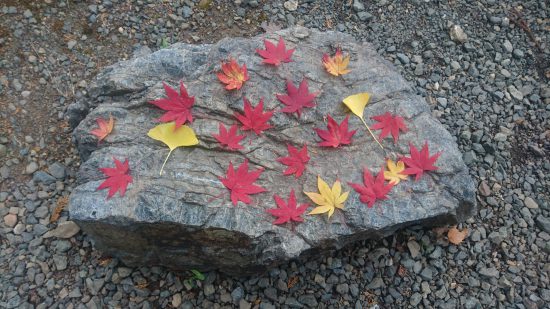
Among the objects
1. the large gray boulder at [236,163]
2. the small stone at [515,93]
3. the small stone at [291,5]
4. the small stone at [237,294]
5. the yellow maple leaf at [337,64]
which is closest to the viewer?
the large gray boulder at [236,163]

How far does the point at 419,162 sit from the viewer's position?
2.47 meters

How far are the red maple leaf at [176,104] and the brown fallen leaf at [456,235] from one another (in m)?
1.46

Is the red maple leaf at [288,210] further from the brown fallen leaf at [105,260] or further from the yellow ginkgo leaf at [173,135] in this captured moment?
the brown fallen leaf at [105,260]

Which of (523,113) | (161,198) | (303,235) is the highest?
(161,198)

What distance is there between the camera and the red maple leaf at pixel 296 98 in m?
2.52

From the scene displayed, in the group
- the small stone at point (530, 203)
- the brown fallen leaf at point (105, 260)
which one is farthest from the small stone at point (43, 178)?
the small stone at point (530, 203)

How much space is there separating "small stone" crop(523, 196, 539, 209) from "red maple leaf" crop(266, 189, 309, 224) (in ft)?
4.52

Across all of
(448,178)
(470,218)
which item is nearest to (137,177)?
(448,178)

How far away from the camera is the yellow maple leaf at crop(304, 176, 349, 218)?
2326 mm

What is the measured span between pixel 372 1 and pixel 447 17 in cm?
51

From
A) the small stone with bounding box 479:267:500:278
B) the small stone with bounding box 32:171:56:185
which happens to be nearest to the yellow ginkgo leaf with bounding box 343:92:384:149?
the small stone with bounding box 479:267:500:278

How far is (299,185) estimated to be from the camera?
2.39 m

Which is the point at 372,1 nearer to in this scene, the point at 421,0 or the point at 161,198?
the point at 421,0

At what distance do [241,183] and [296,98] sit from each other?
0.52 meters
